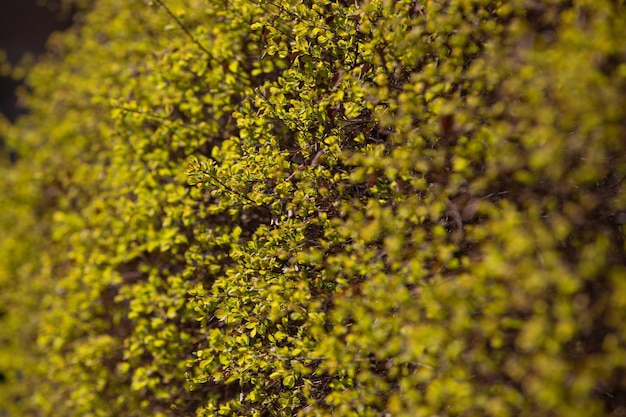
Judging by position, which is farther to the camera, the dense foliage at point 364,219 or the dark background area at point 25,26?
the dark background area at point 25,26

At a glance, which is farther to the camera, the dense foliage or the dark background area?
the dark background area

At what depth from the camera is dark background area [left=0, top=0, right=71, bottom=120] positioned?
10.6 meters

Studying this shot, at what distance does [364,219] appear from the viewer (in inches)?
131

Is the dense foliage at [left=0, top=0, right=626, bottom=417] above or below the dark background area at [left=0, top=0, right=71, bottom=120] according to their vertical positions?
above

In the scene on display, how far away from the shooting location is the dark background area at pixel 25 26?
416 inches

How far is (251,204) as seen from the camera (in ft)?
12.3

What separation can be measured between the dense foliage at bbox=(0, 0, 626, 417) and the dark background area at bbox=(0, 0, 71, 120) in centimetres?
524

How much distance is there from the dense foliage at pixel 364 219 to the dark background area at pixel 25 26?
17.2ft

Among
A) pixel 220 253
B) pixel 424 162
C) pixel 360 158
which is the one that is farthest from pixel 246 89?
pixel 424 162

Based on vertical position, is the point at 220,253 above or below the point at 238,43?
below

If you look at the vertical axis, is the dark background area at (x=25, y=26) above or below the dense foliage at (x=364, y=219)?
below

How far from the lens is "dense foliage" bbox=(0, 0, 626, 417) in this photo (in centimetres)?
233

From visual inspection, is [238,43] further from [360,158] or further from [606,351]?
[606,351]

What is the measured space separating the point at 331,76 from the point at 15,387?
671 cm
